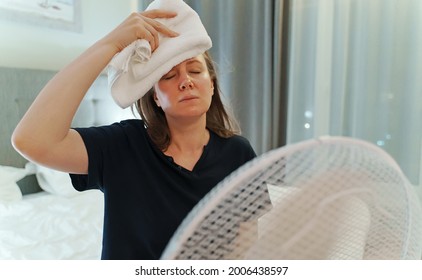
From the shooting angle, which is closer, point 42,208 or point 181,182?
point 181,182

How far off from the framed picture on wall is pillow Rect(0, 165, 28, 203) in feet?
2.27

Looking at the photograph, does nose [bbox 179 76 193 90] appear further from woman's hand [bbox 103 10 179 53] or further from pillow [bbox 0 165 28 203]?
pillow [bbox 0 165 28 203]

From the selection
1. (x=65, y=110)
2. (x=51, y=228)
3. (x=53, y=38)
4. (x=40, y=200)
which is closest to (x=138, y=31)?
(x=65, y=110)

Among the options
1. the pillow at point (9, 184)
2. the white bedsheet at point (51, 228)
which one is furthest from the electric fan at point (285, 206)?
the pillow at point (9, 184)

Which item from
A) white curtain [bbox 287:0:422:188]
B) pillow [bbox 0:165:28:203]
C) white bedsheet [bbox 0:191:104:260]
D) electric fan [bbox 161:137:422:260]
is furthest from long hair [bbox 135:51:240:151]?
white curtain [bbox 287:0:422:188]

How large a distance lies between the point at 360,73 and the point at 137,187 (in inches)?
54.3

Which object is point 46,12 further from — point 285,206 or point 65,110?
point 285,206

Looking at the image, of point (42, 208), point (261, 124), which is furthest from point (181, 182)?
point (261, 124)

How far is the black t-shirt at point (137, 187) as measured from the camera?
60cm

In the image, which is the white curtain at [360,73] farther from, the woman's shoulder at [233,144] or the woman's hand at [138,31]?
the woman's hand at [138,31]

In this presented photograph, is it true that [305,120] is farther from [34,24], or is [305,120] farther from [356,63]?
[34,24]

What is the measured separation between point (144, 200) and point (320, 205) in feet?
1.18

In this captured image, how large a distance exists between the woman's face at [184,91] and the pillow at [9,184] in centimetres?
103

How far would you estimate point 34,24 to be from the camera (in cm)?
171
